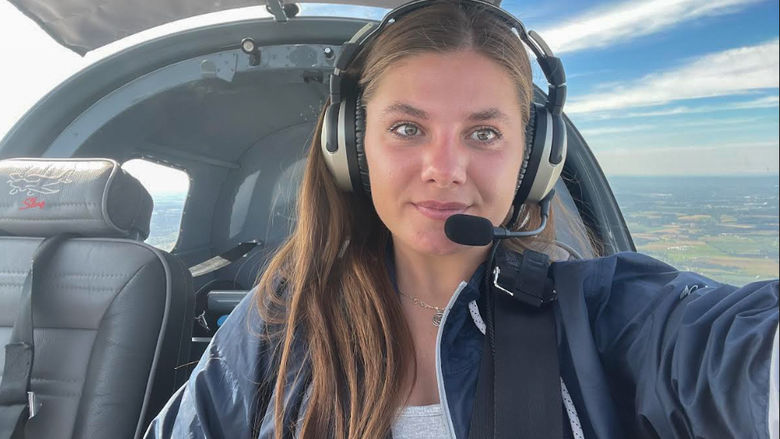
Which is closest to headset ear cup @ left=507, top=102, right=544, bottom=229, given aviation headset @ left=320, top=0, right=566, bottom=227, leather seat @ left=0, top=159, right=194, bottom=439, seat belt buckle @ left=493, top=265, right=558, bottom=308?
aviation headset @ left=320, top=0, right=566, bottom=227

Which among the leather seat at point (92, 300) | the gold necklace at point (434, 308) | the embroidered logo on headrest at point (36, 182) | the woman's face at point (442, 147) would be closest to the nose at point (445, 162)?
the woman's face at point (442, 147)

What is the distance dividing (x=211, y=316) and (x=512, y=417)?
2.22 m

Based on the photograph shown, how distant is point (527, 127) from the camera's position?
3.60 feet

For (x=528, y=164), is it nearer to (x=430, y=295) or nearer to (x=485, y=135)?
(x=485, y=135)

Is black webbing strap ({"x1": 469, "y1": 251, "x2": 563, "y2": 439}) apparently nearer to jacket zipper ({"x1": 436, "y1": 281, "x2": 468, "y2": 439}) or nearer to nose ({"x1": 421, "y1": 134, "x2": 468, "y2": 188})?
jacket zipper ({"x1": 436, "y1": 281, "x2": 468, "y2": 439})

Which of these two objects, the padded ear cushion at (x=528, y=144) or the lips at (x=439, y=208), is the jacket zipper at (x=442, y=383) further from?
the padded ear cushion at (x=528, y=144)

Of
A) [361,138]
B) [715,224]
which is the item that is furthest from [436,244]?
[715,224]

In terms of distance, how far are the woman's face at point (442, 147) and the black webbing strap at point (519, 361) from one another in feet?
0.49

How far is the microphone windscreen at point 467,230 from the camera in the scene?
0.90m

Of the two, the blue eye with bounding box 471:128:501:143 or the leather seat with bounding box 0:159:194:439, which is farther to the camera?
the leather seat with bounding box 0:159:194:439

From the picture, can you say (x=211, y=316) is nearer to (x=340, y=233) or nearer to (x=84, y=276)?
(x=84, y=276)

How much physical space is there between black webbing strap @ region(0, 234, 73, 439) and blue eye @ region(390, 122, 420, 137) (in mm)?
1308

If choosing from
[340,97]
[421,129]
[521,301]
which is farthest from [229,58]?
[521,301]

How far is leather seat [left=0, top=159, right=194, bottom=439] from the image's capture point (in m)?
1.51
